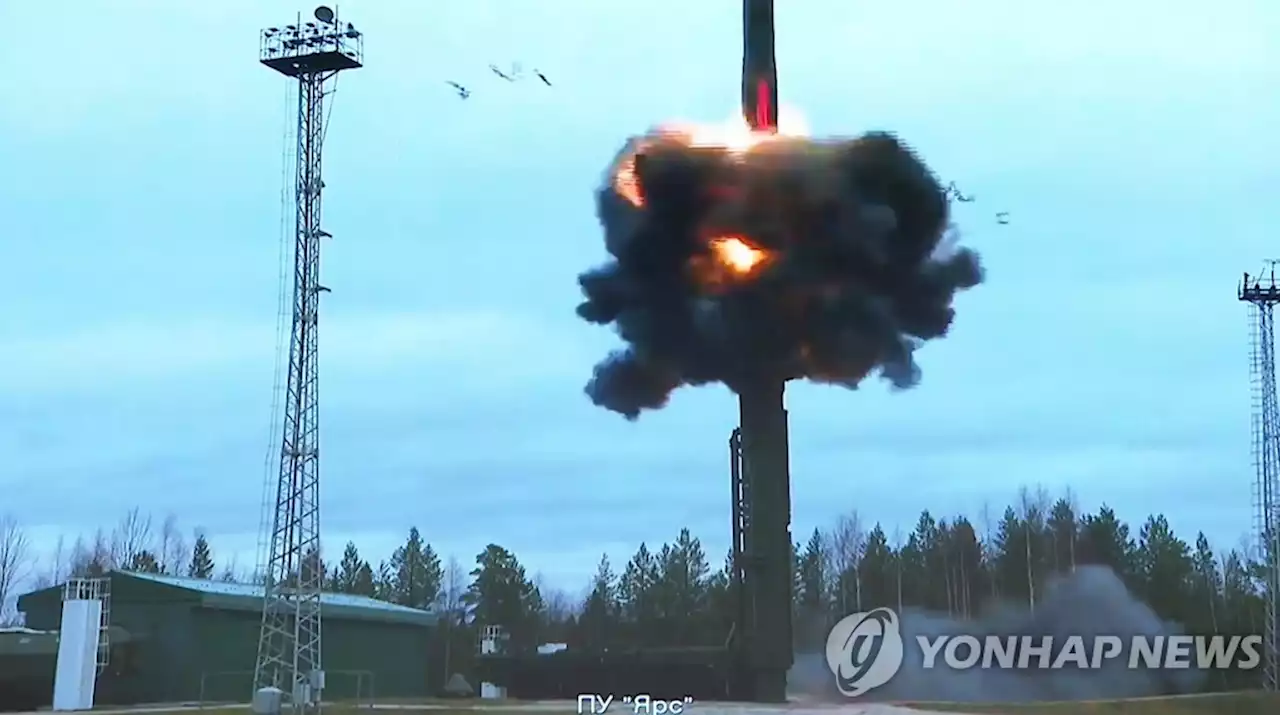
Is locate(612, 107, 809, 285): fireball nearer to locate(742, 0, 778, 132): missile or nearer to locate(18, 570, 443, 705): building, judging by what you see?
locate(742, 0, 778, 132): missile

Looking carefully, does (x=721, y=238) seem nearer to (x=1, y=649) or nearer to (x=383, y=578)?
(x=1, y=649)

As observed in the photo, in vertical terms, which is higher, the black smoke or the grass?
the black smoke

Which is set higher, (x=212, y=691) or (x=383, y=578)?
(x=383, y=578)

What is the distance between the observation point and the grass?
5309 cm

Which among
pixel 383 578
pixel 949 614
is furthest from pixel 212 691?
pixel 383 578

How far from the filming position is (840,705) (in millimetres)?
48656

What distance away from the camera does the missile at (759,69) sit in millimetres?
44656

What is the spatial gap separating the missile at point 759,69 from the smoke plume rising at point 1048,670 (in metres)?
21.2

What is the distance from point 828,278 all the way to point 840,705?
569 inches
